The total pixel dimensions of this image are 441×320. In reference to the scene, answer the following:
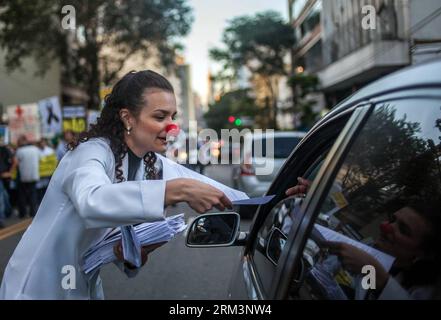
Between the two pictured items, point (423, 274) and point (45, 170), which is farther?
point (45, 170)

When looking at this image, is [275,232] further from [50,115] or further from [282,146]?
[50,115]

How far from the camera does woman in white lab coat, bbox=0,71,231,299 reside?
154 cm

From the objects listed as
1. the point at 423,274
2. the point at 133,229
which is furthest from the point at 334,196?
the point at 133,229

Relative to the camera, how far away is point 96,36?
32281 millimetres

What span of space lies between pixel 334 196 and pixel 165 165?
0.77 meters

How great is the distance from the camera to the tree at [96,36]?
28.5m

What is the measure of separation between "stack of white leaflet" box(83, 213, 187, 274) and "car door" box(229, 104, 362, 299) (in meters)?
0.36

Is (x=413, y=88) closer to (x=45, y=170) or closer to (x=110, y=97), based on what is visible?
(x=110, y=97)

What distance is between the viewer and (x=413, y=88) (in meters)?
1.33

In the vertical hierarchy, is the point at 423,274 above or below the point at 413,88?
below

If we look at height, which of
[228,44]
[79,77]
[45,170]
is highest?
[228,44]

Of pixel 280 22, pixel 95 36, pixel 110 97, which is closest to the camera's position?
pixel 110 97

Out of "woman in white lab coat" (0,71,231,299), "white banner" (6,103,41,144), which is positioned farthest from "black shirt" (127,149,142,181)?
"white banner" (6,103,41,144)

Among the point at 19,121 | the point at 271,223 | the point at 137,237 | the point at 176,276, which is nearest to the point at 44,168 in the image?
the point at 19,121
